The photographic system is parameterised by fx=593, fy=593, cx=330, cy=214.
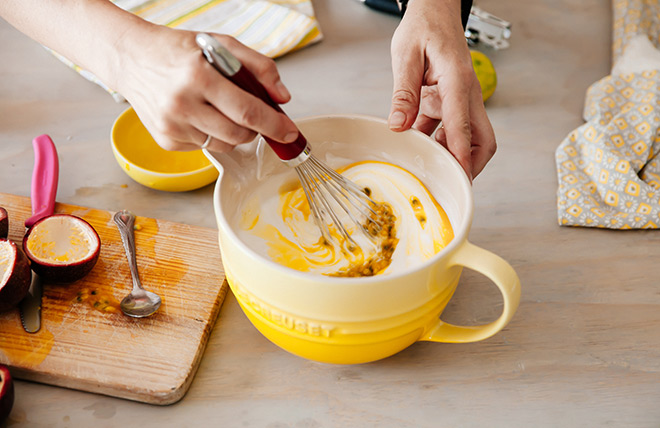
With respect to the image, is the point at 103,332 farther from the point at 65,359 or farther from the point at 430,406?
the point at 430,406

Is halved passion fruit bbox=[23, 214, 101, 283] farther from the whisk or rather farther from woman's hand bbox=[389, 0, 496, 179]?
woman's hand bbox=[389, 0, 496, 179]

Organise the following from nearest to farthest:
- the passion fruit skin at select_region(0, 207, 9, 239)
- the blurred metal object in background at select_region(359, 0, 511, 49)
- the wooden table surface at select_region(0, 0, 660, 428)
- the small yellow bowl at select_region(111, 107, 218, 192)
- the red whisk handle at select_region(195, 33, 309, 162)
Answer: the red whisk handle at select_region(195, 33, 309, 162)
the wooden table surface at select_region(0, 0, 660, 428)
the passion fruit skin at select_region(0, 207, 9, 239)
the small yellow bowl at select_region(111, 107, 218, 192)
the blurred metal object in background at select_region(359, 0, 511, 49)

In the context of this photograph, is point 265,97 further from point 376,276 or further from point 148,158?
A: point 148,158

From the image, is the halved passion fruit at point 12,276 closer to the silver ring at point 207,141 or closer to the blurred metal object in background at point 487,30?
the silver ring at point 207,141

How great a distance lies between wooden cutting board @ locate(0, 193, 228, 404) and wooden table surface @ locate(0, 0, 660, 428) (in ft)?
0.08

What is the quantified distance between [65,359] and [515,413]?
18.5 inches

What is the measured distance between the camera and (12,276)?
63 cm

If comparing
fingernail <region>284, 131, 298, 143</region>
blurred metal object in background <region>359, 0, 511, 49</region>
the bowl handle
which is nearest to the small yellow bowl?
fingernail <region>284, 131, 298, 143</region>

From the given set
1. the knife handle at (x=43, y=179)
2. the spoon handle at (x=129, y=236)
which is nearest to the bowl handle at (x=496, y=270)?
the spoon handle at (x=129, y=236)

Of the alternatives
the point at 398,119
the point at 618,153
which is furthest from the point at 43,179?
the point at 618,153

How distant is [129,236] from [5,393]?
0.80 feet

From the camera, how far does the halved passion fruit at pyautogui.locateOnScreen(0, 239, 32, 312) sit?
626 mm

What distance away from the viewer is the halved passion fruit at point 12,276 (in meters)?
0.63

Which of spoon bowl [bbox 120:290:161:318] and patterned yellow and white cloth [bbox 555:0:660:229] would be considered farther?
patterned yellow and white cloth [bbox 555:0:660:229]
